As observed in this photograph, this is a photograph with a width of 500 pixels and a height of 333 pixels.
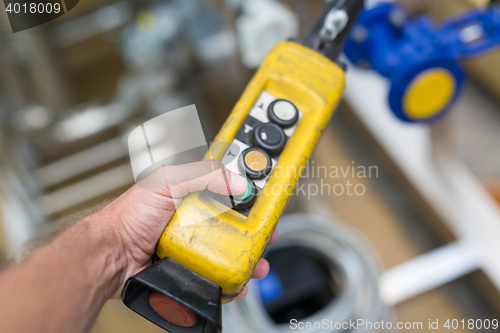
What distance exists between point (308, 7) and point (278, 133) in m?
0.43

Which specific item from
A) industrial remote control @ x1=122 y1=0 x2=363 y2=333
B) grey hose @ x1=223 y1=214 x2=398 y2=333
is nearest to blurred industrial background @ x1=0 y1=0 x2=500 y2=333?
grey hose @ x1=223 y1=214 x2=398 y2=333

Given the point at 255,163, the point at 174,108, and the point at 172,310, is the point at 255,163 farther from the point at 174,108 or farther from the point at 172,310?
the point at 174,108

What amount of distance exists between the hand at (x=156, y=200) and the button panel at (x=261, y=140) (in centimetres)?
1

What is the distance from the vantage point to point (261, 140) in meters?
0.30

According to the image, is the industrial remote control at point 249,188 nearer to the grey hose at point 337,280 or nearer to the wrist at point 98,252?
the wrist at point 98,252

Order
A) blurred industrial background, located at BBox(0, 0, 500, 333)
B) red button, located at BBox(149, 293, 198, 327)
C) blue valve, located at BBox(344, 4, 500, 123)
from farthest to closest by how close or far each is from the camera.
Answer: blurred industrial background, located at BBox(0, 0, 500, 333), blue valve, located at BBox(344, 4, 500, 123), red button, located at BBox(149, 293, 198, 327)

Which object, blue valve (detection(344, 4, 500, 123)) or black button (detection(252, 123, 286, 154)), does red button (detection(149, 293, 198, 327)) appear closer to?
black button (detection(252, 123, 286, 154))

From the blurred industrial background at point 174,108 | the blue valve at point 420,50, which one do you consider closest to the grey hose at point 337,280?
the blurred industrial background at point 174,108

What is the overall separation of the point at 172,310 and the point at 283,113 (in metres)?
0.19

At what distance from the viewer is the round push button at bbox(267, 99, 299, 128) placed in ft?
1.04

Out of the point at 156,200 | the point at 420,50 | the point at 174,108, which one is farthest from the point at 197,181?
the point at 174,108

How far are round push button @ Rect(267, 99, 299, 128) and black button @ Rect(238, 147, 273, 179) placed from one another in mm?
34

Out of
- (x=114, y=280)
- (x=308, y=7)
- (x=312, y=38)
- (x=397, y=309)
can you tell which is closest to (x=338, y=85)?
(x=312, y=38)

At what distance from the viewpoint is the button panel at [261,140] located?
11.8 inches
